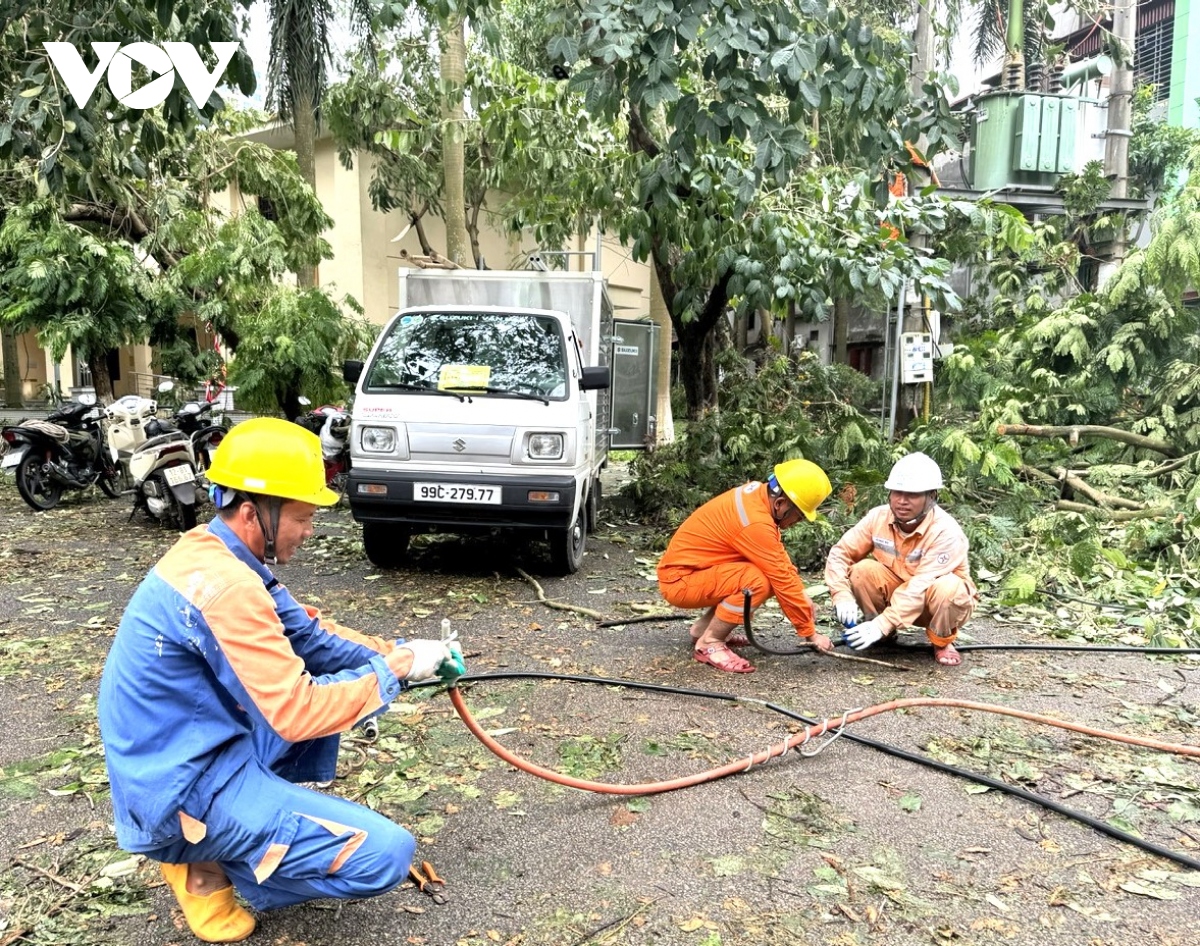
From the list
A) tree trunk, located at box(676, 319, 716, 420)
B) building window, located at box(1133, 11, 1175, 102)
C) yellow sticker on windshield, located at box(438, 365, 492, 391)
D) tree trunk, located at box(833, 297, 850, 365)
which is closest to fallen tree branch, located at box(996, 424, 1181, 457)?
tree trunk, located at box(676, 319, 716, 420)

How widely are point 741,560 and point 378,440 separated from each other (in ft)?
9.21

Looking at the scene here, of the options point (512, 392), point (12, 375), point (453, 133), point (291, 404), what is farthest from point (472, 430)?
point (12, 375)

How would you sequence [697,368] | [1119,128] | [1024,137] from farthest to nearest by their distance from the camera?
[1119,128], [1024,137], [697,368]

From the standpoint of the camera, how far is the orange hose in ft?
9.67

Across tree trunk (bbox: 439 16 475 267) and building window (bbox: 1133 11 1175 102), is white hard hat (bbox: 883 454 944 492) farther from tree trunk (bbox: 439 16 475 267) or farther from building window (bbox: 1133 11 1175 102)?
building window (bbox: 1133 11 1175 102)

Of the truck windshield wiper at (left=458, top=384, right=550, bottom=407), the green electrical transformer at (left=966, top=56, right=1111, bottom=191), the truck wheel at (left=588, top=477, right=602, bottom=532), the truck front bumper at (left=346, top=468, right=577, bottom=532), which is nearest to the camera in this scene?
the truck front bumper at (left=346, top=468, right=577, bottom=532)

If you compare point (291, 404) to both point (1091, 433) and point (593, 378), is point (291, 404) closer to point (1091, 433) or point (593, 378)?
point (593, 378)

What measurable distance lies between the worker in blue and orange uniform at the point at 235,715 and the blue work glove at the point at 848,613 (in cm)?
275

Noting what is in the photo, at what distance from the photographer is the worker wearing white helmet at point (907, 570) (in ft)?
14.2

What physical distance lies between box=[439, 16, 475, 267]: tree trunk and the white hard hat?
752 cm

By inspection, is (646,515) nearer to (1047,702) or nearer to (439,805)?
(1047,702)

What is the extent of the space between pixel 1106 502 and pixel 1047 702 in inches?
162

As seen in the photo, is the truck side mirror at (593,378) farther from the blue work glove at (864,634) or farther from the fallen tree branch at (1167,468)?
the fallen tree branch at (1167,468)

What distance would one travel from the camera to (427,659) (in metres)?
2.36
